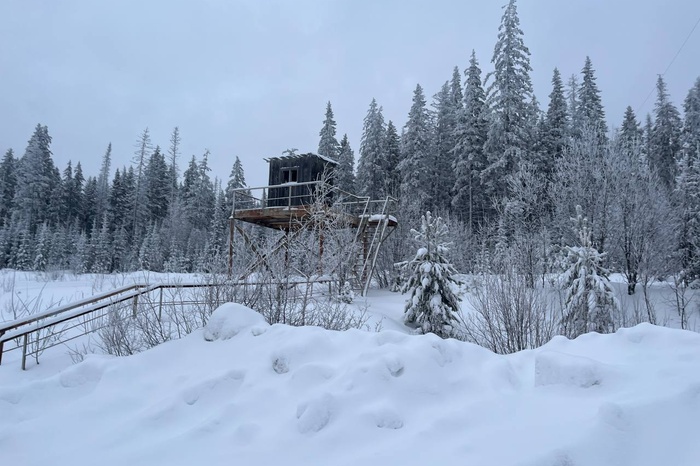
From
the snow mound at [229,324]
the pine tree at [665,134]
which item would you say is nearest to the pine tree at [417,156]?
the pine tree at [665,134]

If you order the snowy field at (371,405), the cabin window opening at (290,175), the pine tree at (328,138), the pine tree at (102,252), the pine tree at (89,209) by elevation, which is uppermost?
the pine tree at (328,138)

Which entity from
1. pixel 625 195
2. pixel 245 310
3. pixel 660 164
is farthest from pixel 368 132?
pixel 245 310

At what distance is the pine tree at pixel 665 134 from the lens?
38625 millimetres

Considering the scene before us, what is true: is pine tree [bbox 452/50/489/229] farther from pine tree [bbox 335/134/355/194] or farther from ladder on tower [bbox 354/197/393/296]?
ladder on tower [bbox 354/197/393/296]

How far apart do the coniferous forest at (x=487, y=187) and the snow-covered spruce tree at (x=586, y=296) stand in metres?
0.45

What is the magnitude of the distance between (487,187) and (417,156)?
6.56 meters

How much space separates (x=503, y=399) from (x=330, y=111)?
130ft

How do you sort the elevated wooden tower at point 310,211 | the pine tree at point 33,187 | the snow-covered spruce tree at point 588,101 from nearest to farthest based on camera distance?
the elevated wooden tower at point 310,211
the snow-covered spruce tree at point 588,101
the pine tree at point 33,187

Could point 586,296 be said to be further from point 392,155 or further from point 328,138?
point 328,138

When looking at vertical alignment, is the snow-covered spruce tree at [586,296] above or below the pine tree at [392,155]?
below

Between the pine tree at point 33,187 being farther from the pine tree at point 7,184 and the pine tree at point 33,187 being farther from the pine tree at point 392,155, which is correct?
the pine tree at point 392,155

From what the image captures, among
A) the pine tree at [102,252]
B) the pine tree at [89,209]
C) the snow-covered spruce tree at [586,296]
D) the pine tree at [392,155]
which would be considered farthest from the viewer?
the pine tree at [89,209]

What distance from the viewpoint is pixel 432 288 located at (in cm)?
1188

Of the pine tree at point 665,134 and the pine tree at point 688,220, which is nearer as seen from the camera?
the pine tree at point 688,220
